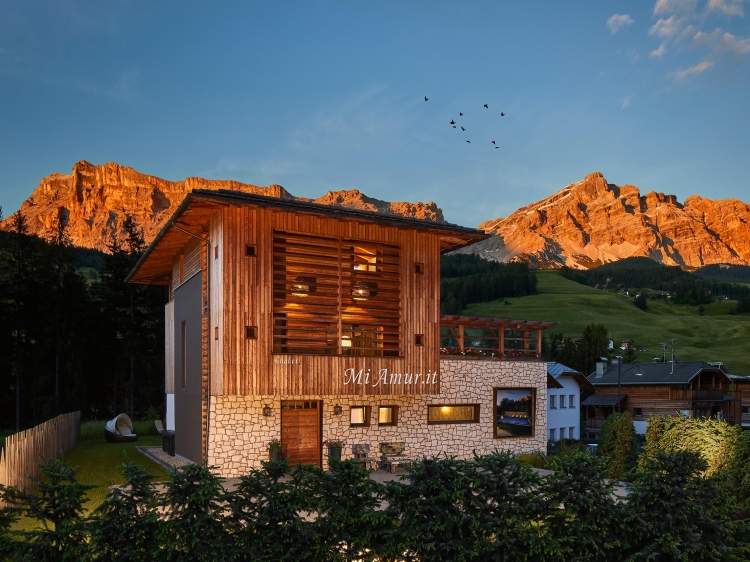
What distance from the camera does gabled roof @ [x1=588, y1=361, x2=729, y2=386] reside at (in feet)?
150

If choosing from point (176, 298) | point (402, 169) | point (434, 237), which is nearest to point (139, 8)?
point (176, 298)

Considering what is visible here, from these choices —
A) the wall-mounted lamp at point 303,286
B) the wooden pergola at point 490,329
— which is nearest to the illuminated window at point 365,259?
the wall-mounted lamp at point 303,286

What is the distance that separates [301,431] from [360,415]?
5.98ft

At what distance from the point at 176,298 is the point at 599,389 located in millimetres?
39041

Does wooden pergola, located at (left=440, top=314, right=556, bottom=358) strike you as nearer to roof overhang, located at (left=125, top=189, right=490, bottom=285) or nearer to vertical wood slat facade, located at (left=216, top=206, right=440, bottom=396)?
roof overhang, located at (left=125, top=189, right=490, bottom=285)

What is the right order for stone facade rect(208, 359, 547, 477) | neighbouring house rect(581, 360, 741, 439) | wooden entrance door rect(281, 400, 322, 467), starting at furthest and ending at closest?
neighbouring house rect(581, 360, 741, 439)
wooden entrance door rect(281, 400, 322, 467)
stone facade rect(208, 359, 547, 477)

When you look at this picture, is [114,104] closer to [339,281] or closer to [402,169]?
[402,169]

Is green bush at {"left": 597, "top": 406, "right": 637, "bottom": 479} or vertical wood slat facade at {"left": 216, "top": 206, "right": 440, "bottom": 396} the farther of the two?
green bush at {"left": 597, "top": 406, "right": 637, "bottom": 479}

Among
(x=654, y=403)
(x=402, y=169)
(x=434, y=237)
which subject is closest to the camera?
(x=434, y=237)

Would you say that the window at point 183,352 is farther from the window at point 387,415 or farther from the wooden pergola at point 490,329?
the wooden pergola at point 490,329

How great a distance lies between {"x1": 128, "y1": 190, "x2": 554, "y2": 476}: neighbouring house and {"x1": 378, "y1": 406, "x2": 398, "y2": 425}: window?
3cm

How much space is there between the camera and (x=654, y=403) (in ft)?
154

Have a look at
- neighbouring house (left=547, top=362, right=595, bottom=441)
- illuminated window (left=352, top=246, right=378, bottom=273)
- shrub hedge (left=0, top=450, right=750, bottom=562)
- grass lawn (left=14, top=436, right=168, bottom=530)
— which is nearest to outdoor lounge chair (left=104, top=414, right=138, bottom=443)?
grass lawn (left=14, top=436, right=168, bottom=530)

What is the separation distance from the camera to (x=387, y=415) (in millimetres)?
18312
